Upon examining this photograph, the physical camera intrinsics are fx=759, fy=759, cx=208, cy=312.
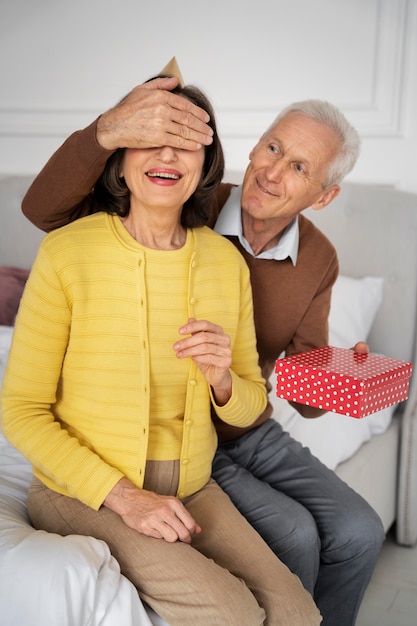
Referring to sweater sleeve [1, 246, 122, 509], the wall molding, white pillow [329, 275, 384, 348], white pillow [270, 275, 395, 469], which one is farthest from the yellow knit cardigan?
the wall molding

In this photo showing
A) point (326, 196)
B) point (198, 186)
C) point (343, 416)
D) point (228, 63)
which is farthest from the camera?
point (228, 63)

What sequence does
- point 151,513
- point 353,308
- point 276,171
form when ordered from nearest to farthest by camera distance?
point 151,513, point 276,171, point 353,308

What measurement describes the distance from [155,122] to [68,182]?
23 cm

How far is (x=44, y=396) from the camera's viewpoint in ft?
4.07

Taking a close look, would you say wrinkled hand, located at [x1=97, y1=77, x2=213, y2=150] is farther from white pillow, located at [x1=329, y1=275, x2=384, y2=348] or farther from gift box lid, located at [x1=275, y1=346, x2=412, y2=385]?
white pillow, located at [x1=329, y1=275, x2=384, y2=348]

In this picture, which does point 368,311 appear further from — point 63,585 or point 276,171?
point 63,585

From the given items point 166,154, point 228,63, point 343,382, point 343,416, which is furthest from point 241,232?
point 228,63

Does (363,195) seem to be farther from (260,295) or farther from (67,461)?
(67,461)

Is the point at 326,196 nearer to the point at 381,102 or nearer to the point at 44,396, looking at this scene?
the point at 44,396

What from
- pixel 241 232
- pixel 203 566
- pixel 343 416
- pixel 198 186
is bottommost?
pixel 343 416

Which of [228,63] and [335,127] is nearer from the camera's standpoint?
[335,127]

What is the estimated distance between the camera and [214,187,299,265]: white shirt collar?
1.63m

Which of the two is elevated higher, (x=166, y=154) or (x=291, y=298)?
(x=166, y=154)

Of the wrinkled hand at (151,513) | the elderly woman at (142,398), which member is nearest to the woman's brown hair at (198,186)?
the elderly woman at (142,398)
